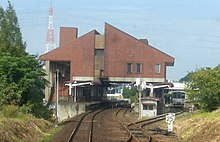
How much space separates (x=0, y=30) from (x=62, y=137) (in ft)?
86.4

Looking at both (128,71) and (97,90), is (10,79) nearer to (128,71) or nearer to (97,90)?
(128,71)

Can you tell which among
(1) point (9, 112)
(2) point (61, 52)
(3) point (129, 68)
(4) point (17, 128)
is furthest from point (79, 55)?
(4) point (17, 128)

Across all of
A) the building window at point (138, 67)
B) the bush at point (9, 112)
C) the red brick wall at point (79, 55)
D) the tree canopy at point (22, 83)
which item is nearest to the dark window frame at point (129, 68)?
the building window at point (138, 67)

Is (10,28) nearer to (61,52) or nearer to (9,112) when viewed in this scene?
(9,112)

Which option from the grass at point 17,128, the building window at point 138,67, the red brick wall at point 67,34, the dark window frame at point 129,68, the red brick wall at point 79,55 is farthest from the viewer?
the red brick wall at point 67,34

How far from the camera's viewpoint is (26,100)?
29359mm

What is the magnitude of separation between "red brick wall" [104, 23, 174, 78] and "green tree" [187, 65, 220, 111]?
107 feet

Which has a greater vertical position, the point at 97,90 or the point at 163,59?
the point at 163,59

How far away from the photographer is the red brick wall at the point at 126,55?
7150 centimetres

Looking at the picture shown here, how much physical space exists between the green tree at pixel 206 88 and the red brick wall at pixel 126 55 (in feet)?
107

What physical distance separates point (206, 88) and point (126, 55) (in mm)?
39563

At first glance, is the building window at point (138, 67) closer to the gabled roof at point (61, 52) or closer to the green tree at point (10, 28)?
the gabled roof at point (61, 52)

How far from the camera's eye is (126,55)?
72188 mm

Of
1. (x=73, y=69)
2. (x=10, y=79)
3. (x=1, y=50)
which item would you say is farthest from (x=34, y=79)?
(x=73, y=69)
